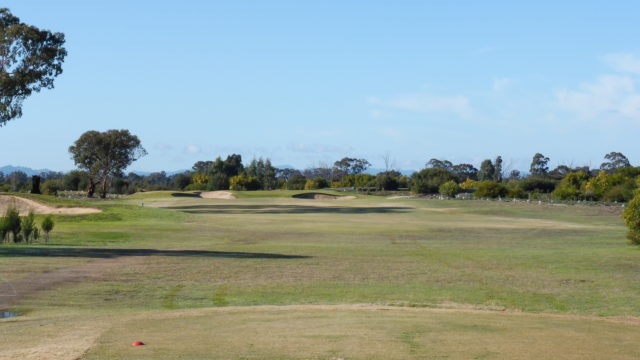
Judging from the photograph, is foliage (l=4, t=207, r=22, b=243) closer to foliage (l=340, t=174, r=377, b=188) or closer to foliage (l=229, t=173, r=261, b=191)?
foliage (l=229, t=173, r=261, b=191)

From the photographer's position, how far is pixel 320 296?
20906mm

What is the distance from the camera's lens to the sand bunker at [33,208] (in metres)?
59.9

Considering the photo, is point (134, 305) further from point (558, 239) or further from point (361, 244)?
point (558, 239)

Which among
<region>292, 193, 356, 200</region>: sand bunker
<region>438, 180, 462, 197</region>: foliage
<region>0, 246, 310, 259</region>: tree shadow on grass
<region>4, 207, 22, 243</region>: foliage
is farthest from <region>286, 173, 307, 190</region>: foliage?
<region>0, 246, 310, 259</region>: tree shadow on grass

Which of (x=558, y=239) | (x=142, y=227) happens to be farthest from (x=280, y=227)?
(x=558, y=239)

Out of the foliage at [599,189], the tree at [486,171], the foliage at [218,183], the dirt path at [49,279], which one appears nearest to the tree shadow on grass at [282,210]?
the foliage at [599,189]

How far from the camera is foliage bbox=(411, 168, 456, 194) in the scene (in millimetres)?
131500

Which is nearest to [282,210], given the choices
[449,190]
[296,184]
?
[449,190]

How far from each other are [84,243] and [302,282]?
18.8 metres

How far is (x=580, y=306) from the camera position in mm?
19641

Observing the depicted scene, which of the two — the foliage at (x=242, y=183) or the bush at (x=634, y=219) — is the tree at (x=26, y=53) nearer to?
the bush at (x=634, y=219)

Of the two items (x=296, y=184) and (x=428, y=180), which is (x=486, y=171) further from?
(x=428, y=180)

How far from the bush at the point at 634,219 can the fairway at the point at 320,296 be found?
0.95m

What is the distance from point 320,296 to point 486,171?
→ 175 meters
